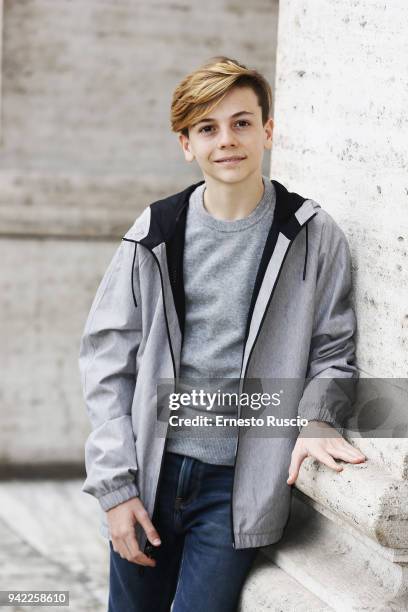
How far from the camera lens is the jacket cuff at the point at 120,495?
7.37ft

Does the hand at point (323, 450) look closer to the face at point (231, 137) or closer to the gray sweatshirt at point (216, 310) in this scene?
the gray sweatshirt at point (216, 310)

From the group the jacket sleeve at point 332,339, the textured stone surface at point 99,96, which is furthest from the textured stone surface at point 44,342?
the jacket sleeve at point 332,339

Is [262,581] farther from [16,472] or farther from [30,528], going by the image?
[16,472]

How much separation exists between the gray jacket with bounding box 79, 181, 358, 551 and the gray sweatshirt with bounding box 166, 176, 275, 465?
3 cm

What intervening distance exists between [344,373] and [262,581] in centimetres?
49

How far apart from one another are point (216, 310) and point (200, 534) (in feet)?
1.59

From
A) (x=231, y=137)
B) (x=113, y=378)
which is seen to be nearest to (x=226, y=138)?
(x=231, y=137)

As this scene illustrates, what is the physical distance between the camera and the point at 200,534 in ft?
7.30

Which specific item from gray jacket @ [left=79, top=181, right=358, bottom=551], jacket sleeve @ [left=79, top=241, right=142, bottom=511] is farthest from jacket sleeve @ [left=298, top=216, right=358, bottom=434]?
jacket sleeve @ [left=79, top=241, right=142, bottom=511]

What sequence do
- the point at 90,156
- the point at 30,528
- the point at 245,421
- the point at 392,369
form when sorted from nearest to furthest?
the point at 392,369
the point at 245,421
the point at 30,528
the point at 90,156

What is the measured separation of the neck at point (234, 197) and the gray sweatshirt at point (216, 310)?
15 mm

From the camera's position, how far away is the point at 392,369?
80.4 inches

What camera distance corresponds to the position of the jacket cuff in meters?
2.25

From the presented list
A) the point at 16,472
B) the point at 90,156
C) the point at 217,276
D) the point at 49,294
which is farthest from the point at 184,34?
the point at 217,276
